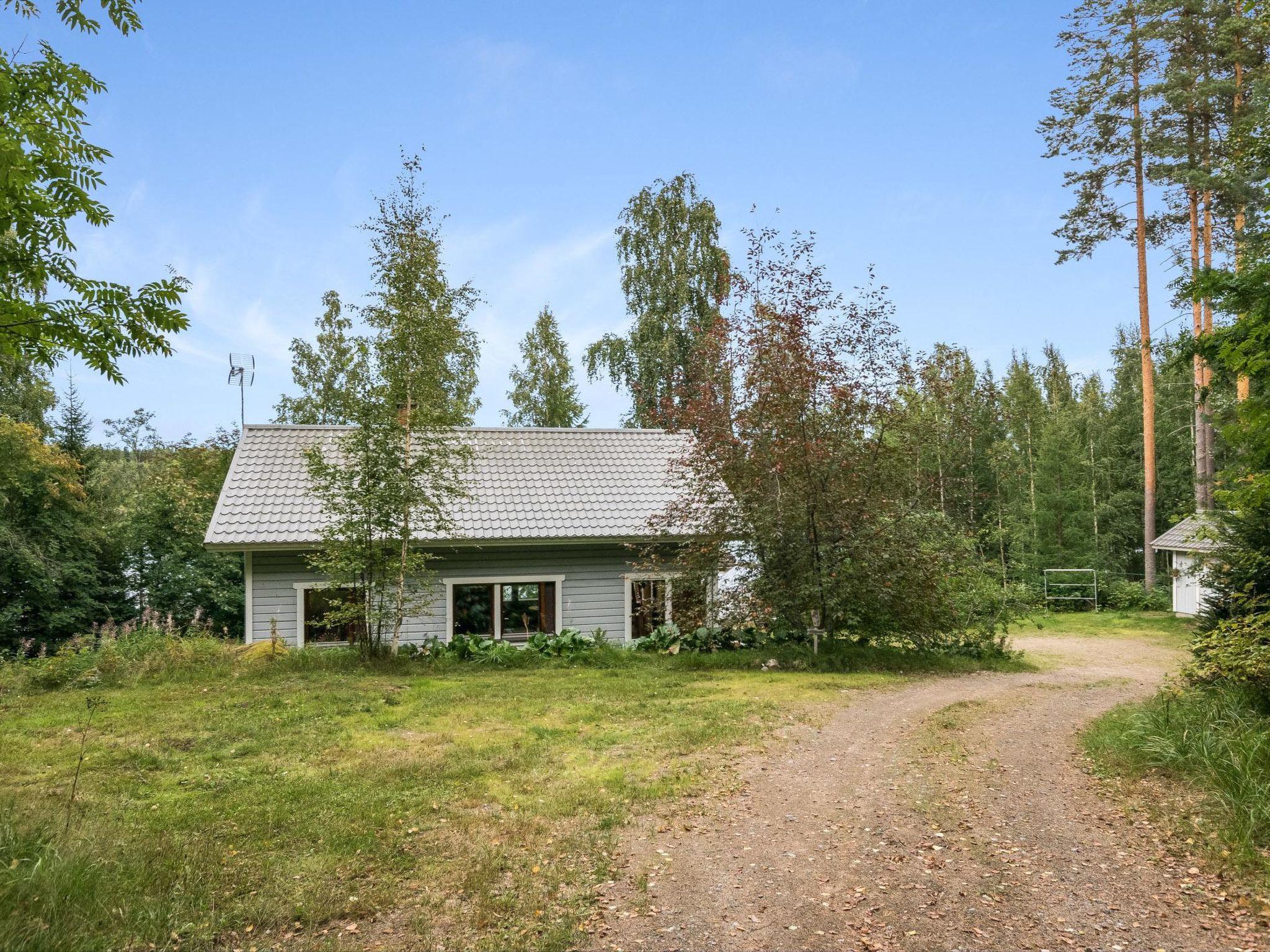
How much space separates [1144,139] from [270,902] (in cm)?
2458

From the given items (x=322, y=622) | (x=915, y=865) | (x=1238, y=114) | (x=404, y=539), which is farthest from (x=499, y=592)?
(x=1238, y=114)

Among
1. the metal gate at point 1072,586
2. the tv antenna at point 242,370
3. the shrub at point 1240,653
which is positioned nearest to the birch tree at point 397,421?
the shrub at point 1240,653

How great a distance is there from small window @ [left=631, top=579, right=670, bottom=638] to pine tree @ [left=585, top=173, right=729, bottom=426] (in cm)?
1051

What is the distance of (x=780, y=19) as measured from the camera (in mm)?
12469

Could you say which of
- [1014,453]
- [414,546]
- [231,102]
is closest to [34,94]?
[231,102]

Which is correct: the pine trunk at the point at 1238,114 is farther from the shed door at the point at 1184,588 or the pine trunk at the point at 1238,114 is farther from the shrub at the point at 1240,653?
the shrub at the point at 1240,653

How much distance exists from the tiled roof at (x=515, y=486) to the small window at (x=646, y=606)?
4.09ft

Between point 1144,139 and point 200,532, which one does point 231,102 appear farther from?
point 1144,139

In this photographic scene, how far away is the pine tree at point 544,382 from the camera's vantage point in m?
28.8

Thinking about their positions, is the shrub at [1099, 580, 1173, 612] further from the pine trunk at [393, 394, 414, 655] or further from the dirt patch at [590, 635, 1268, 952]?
the pine trunk at [393, 394, 414, 655]

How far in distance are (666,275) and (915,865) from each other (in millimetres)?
22550

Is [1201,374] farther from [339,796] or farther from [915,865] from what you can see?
[339,796]

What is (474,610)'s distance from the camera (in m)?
14.0

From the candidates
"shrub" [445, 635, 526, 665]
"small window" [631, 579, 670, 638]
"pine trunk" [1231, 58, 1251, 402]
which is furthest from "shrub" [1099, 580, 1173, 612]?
"shrub" [445, 635, 526, 665]
